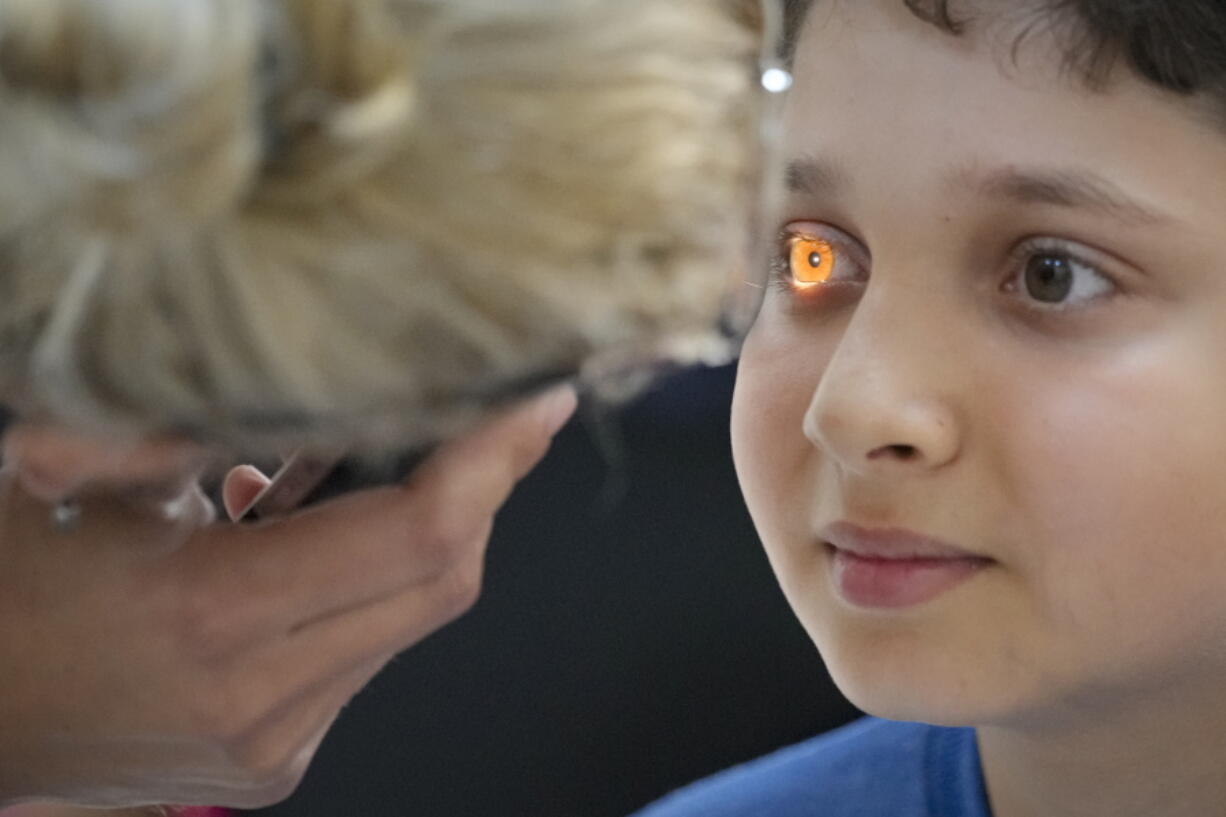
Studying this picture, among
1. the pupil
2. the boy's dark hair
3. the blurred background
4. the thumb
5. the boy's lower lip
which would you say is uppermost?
the boy's dark hair

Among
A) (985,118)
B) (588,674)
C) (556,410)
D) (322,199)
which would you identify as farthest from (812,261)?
(588,674)

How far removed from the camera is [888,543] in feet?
1.75

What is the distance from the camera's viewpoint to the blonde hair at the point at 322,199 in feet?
0.87

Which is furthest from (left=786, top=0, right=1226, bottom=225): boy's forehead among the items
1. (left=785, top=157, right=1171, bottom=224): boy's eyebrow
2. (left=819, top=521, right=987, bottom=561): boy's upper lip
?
(left=819, top=521, right=987, bottom=561): boy's upper lip

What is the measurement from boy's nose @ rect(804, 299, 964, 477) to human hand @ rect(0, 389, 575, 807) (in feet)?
0.44

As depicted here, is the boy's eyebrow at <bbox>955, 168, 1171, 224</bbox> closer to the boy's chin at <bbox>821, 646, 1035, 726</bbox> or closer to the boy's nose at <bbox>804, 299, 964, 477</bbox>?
the boy's nose at <bbox>804, 299, 964, 477</bbox>

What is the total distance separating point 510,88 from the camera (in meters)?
0.28

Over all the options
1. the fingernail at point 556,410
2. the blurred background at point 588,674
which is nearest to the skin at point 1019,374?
→ the fingernail at point 556,410

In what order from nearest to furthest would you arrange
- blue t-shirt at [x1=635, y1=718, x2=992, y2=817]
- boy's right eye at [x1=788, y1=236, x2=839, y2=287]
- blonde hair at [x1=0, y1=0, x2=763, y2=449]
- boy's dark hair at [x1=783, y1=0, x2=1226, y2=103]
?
blonde hair at [x1=0, y1=0, x2=763, y2=449] < boy's dark hair at [x1=783, y1=0, x2=1226, y2=103] < boy's right eye at [x1=788, y1=236, x2=839, y2=287] < blue t-shirt at [x1=635, y1=718, x2=992, y2=817]

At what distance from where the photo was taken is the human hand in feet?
1.33

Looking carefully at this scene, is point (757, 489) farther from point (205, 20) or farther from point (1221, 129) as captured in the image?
point (205, 20)

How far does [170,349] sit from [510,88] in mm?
Result: 84

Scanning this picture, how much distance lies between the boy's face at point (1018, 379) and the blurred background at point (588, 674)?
0.47 metres

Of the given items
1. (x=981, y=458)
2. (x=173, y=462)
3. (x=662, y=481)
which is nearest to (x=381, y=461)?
(x=173, y=462)
